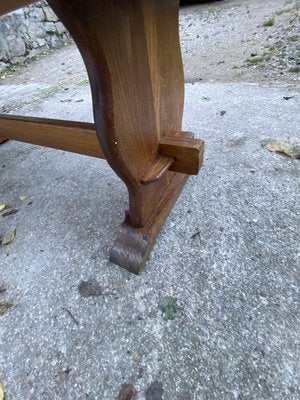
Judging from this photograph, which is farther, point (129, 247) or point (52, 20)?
point (52, 20)

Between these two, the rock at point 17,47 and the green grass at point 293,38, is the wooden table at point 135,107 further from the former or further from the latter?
the rock at point 17,47

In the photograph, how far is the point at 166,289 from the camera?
0.91 metres

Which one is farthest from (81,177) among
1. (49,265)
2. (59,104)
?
(59,104)

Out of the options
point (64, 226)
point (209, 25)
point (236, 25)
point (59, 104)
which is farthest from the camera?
point (209, 25)

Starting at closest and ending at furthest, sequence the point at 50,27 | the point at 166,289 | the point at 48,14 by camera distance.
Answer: the point at 166,289 → the point at 48,14 → the point at 50,27

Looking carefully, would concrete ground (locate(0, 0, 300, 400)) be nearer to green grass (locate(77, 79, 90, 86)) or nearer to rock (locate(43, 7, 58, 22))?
green grass (locate(77, 79, 90, 86))

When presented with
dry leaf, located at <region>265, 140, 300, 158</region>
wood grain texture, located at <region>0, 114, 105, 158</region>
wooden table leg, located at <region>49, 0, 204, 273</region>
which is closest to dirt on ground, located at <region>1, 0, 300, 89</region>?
dry leaf, located at <region>265, 140, 300, 158</region>

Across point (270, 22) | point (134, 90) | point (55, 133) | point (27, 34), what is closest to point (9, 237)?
point (55, 133)

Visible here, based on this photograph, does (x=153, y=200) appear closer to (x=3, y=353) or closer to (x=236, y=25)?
(x=3, y=353)

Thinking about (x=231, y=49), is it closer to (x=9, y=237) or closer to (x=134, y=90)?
(x=134, y=90)

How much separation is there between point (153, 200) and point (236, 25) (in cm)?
433

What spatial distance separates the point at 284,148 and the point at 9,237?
4.38ft

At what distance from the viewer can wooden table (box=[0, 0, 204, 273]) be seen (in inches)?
24.6

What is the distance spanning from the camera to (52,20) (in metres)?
5.13
